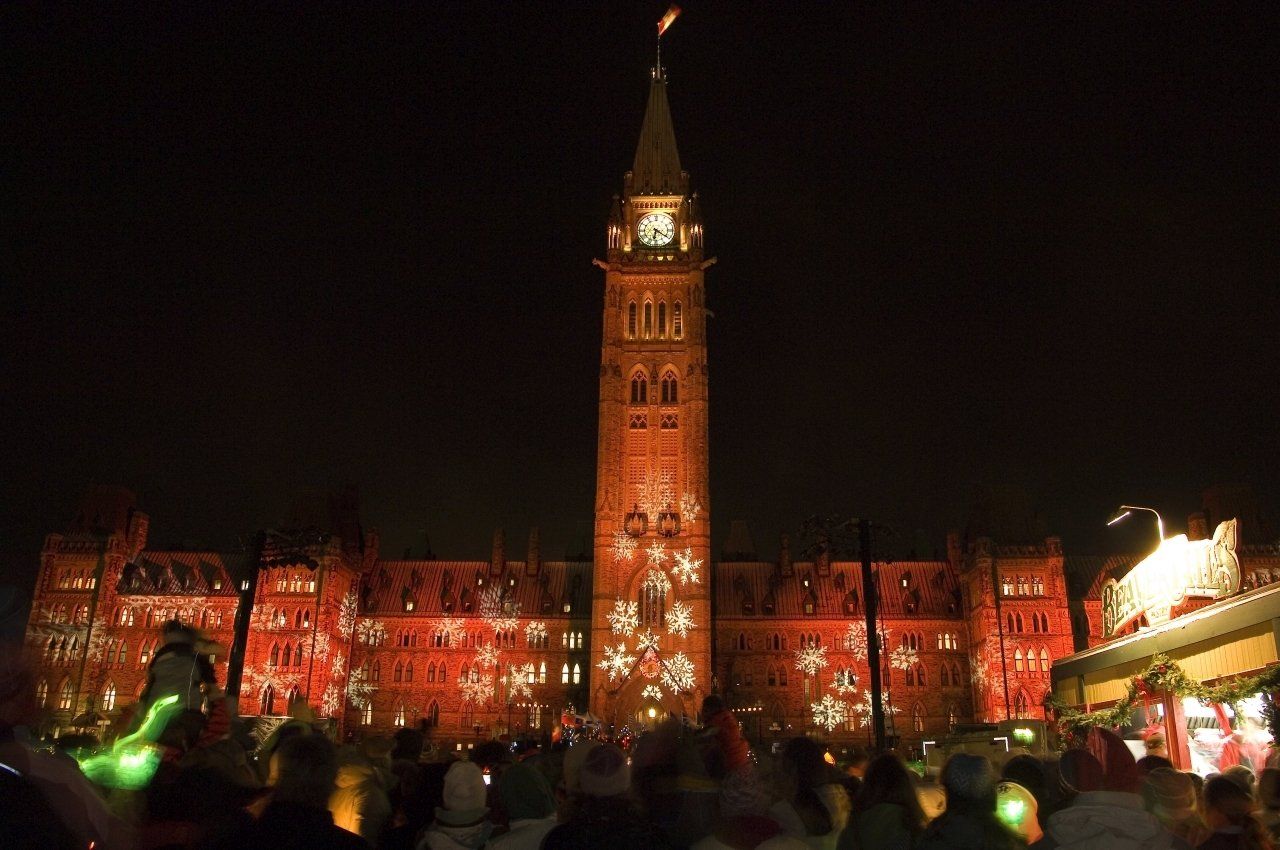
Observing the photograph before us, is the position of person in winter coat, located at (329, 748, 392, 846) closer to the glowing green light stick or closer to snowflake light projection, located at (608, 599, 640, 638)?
the glowing green light stick

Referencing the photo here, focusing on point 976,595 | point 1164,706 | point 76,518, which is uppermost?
point 76,518

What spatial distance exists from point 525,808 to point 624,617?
66.1 metres

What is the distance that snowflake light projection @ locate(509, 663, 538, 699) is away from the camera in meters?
82.2

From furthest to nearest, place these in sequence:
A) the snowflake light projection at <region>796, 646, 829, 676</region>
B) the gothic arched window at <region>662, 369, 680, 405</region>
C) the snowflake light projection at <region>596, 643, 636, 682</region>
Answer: the snowflake light projection at <region>796, 646, 829, 676</region> < the gothic arched window at <region>662, 369, 680, 405</region> < the snowflake light projection at <region>596, 643, 636, 682</region>

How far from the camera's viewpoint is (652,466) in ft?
252

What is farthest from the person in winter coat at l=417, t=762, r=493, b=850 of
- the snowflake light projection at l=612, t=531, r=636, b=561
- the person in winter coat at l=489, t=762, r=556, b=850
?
the snowflake light projection at l=612, t=531, r=636, b=561

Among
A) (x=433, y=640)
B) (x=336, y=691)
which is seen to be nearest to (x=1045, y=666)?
(x=433, y=640)

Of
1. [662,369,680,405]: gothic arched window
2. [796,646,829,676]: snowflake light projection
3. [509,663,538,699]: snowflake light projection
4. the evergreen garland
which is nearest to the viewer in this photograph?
the evergreen garland

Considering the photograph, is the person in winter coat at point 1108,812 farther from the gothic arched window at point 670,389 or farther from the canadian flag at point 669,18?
the canadian flag at point 669,18

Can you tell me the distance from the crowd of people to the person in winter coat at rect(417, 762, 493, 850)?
10 mm

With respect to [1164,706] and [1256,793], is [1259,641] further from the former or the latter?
[1256,793]

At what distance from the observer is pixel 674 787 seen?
7.60 m

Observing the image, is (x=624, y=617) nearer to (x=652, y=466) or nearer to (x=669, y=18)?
(x=652, y=466)

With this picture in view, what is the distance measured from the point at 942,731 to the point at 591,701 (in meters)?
30.7
